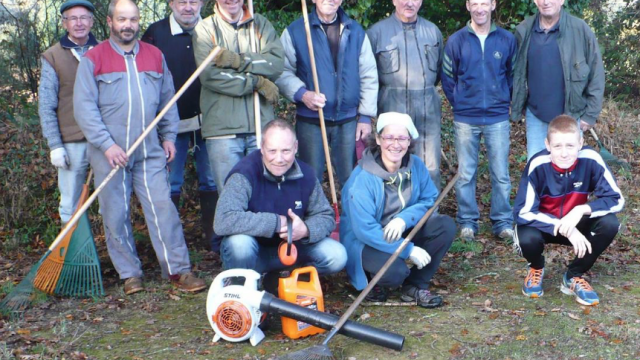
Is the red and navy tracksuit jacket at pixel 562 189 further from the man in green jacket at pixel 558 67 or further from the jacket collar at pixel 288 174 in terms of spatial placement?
the jacket collar at pixel 288 174

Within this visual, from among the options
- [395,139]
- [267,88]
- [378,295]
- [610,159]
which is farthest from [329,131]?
[610,159]

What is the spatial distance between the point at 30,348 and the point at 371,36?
10.7 feet

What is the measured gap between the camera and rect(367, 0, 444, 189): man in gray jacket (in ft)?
18.0

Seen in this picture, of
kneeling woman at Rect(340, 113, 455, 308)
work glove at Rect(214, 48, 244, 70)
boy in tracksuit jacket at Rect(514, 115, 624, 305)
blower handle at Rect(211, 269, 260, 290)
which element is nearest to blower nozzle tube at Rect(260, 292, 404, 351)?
blower handle at Rect(211, 269, 260, 290)

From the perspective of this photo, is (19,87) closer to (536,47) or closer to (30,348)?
(30,348)

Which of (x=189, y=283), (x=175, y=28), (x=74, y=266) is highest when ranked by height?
(x=175, y=28)

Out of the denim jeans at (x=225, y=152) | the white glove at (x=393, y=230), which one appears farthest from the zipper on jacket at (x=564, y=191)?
the denim jeans at (x=225, y=152)

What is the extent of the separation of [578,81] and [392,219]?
201 centimetres

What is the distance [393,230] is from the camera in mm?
4453

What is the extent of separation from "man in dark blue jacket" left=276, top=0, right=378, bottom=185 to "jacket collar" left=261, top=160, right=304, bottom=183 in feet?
3.07

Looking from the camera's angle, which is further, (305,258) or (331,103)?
(331,103)

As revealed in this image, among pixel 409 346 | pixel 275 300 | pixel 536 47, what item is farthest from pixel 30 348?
pixel 536 47

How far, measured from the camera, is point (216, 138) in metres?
5.06

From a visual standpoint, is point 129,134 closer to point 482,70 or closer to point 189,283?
point 189,283
